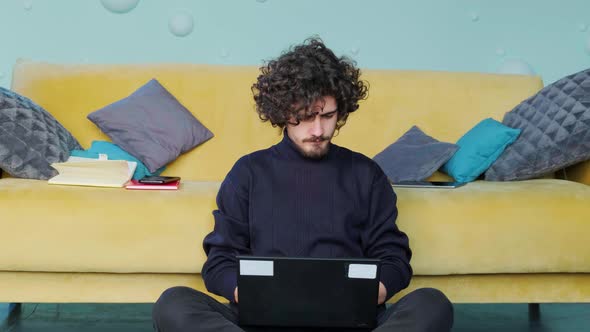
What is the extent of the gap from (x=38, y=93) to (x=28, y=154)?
0.54 meters

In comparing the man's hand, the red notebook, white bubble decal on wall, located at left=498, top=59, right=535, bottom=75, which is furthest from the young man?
white bubble decal on wall, located at left=498, top=59, right=535, bottom=75

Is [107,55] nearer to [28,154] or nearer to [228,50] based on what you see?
[228,50]

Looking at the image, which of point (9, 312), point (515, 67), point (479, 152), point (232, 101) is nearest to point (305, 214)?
point (479, 152)

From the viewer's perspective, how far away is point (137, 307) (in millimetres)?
2770

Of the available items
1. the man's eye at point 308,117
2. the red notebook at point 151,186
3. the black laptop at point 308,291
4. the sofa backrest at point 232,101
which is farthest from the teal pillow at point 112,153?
the black laptop at point 308,291

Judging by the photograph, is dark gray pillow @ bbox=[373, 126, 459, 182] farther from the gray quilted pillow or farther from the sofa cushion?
the sofa cushion

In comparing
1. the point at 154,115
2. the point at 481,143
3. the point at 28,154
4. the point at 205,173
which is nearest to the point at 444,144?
the point at 481,143

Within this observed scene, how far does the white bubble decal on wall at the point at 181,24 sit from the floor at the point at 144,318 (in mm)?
1369

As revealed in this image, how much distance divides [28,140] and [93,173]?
0.32m

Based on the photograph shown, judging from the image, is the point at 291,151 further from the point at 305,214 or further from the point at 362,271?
the point at 362,271

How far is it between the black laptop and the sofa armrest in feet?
4.41

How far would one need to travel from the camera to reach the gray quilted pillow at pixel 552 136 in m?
2.55

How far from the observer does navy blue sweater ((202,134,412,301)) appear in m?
1.76

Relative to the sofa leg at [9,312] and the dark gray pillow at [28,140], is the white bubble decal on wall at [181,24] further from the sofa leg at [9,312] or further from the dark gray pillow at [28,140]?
the sofa leg at [9,312]
